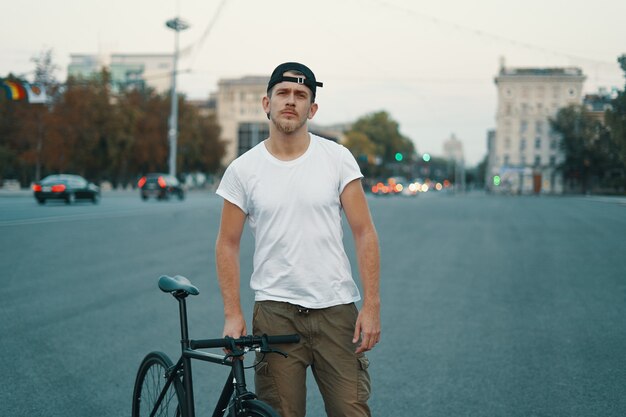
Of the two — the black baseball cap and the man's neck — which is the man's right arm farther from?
the black baseball cap

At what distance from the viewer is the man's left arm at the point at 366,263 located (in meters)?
3.25

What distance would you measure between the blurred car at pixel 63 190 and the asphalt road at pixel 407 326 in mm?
19051

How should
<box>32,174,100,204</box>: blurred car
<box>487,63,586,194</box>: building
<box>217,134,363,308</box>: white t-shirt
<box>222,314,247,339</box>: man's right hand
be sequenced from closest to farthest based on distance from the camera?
<box>217,134,363,308</box>: white t-shirt → <box>222,314,247,339</box>: man's right hand → <box>32,174,100,204</box>: blurred car → <box>487,63,586,194</box>: building

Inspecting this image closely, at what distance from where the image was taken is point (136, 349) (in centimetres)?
720

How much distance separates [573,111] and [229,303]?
110925 mm

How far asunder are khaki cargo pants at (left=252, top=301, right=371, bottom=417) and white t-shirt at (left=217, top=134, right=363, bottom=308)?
0.06 m

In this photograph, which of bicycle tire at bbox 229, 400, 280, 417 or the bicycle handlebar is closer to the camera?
bicycle tire at bbox 229, 400, 280, 417

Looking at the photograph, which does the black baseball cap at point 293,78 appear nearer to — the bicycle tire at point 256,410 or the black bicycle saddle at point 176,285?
the black bicycle saddle at point 176,285

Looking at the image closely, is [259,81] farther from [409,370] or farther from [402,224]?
[409,370]

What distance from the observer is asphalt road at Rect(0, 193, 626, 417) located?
5.70 meters

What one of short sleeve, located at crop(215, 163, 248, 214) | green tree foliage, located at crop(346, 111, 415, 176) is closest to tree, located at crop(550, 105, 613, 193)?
green tree foliage, located at crop(346, 111, 415, 176)

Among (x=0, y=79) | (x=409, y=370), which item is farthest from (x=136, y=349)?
(x=0, y=79)

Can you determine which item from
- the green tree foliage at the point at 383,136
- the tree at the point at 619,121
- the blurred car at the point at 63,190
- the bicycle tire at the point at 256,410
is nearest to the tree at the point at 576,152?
the green tree foliage at the point at 383,136

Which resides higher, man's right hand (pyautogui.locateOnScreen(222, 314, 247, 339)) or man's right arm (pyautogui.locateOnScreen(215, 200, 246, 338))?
man's right arm (pyautogui.locateOnScreen(215, 200, 246, 338))
